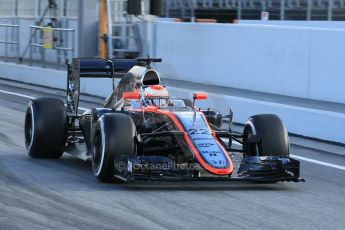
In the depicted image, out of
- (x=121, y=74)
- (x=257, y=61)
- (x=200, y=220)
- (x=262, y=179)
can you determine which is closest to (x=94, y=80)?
(x=257, y=61)

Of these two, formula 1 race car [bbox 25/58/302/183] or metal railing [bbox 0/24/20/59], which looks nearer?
formula 1 race car [bbox 25/58/302/183]

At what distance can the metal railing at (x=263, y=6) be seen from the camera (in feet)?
79.7

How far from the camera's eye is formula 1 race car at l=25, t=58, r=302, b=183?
30.8 feet

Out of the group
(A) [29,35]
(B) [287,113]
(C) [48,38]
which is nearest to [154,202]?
(B) [287,113]

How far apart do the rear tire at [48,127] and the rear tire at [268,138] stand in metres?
2.33

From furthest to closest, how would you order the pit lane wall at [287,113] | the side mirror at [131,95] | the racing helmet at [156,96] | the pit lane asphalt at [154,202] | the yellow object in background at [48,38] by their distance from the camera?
the yellow object in background at [48,38]
the pit lane wall at [287,113]
the racing helmet at [156,96]
the side mirror at [131,95]
the pit lane asphalt at [154,202]

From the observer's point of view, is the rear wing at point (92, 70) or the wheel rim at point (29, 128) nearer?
the wheel rim at point (29, 128)

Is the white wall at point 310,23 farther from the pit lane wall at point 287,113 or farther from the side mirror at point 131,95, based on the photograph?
the side mirror at point 131,95

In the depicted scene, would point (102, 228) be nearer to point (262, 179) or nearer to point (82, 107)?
point (262, 179)

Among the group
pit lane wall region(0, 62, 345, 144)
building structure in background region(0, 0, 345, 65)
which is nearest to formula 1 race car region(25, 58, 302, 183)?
pit lane wall region(0, 62, 345, 144)

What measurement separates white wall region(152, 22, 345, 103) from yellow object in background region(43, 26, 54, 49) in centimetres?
309

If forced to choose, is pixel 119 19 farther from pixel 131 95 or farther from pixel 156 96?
pixel 131 95

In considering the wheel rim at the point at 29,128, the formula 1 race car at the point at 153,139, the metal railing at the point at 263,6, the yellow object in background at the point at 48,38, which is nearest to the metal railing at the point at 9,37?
the yellow object in background at the point at 48,38

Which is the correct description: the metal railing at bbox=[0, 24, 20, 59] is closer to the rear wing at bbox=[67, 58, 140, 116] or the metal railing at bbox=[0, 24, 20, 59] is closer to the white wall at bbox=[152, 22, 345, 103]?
the white wall at bbox=[152, 22, 345, 103]
